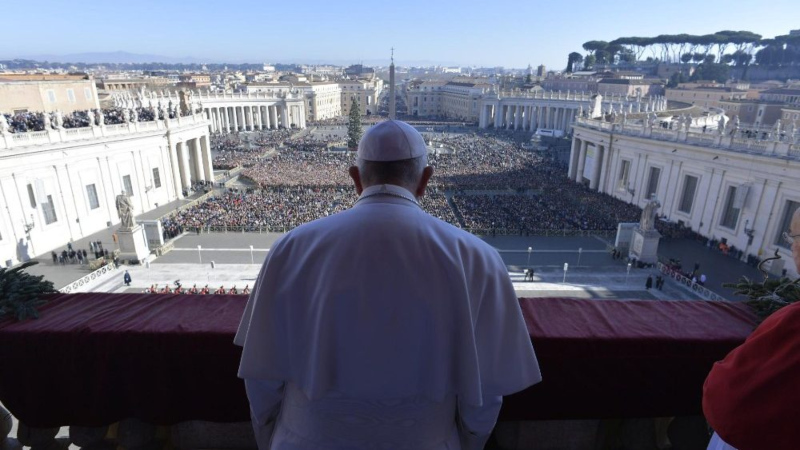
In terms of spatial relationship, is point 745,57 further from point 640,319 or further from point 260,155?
point 640,319

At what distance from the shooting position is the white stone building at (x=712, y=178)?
907 inches

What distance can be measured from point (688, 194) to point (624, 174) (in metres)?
7.16

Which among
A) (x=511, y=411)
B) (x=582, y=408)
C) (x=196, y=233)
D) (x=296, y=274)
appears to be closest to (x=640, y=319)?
(x=582, y=408)

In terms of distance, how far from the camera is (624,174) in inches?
1438

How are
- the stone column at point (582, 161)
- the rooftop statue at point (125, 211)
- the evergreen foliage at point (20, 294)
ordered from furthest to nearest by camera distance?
1. the stone column at point (582, 161)
2. the rooftop statue at point (125, 211)
3. the evergreen foliage at point (20, 294)

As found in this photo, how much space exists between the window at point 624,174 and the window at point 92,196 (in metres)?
39.9

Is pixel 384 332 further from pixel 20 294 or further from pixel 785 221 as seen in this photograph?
pixel 785 221

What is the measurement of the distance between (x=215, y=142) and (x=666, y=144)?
5984 cm

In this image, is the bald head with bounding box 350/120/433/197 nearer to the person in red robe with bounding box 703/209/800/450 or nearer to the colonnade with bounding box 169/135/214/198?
the person in red robe with bounding box 703/209/800/450

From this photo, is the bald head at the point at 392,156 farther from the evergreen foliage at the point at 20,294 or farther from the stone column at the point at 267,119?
the stone column at the point at 267,119

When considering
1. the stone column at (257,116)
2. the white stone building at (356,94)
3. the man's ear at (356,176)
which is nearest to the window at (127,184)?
the man's ear at (356,176)

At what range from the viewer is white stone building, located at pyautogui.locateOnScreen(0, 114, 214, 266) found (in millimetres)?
22531

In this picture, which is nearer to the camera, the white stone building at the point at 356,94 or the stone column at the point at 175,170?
the stone column at the point at 175,170

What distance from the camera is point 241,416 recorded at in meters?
2.76
